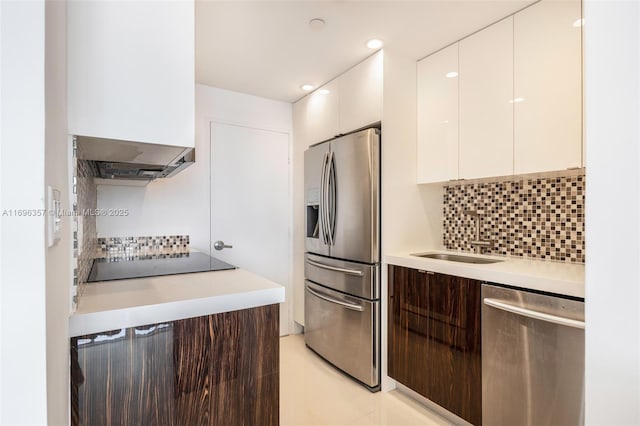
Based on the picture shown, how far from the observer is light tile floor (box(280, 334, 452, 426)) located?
80.2 inches

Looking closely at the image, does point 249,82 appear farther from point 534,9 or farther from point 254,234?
point 534,9

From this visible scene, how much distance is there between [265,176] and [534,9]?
2.46 m

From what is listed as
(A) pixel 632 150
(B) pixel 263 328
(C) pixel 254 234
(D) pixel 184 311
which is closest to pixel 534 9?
(A) pixel 632 150

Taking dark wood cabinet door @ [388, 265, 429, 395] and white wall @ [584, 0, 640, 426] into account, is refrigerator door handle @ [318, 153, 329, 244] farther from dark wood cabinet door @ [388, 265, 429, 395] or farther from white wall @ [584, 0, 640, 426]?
white wall @ [584, 0, 640, 426]

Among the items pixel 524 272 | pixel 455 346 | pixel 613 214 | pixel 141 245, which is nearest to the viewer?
pixel 613 214

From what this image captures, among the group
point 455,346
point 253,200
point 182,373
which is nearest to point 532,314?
point 455,346

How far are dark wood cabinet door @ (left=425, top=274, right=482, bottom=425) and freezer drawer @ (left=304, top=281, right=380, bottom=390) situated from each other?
420 millimetres

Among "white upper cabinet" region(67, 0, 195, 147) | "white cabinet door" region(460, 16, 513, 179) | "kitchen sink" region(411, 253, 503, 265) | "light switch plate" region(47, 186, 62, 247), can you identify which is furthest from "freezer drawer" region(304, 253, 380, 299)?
"light switch plate" region(47, 186, 62, 247)

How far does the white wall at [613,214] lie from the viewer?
0.84 m

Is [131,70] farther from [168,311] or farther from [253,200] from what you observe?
[253,200]

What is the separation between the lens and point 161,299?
1.13 m

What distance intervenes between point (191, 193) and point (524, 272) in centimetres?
260

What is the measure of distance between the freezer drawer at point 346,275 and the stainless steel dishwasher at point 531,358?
0.78 meters

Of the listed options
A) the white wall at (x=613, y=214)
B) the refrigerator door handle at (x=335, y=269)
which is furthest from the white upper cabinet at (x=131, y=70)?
the refrigerator door handle at (x=335, y=269)
